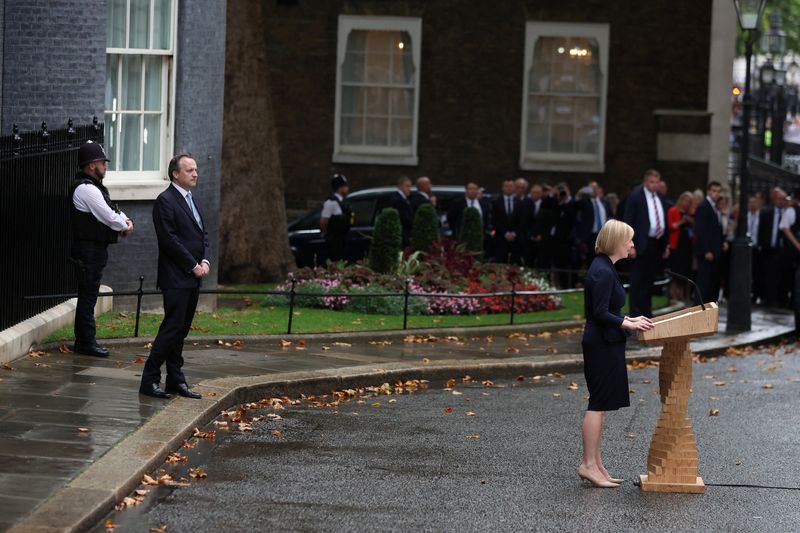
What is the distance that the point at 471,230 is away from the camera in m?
20.7

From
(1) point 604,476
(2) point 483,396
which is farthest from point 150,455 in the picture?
(2) point 483,396

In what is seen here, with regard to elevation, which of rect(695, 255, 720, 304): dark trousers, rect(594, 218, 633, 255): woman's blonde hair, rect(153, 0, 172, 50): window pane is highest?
rect(153, 0, 172, 50): window pane

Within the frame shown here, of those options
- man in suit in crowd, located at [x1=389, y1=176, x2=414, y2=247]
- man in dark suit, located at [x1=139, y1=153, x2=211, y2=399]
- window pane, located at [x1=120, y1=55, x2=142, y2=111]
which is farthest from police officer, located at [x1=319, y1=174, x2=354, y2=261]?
man in dark suit, located at [x1=139, y1=153, x2=211, y2=399]

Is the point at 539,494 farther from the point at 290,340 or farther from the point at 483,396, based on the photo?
the point at 290,340

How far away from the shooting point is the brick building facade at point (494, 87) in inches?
1166

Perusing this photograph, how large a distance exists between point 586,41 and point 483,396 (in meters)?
18.3

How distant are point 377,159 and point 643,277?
45.3ft

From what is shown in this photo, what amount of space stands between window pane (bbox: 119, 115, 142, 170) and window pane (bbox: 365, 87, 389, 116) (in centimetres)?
1403

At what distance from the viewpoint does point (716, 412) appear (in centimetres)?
1191

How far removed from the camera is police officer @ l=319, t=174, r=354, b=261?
69.7 ft

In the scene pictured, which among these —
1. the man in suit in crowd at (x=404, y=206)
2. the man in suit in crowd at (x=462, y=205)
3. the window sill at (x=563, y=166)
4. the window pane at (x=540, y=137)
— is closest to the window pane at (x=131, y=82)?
the man in suit in crowd at (x=404, y=206)

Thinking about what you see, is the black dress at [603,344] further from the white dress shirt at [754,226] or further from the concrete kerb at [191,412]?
the white dress shirt at [754,226]

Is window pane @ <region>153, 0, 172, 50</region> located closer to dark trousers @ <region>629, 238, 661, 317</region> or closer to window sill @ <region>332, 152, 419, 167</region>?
dark trousers @ <region>629, 238, 661, 317</region>

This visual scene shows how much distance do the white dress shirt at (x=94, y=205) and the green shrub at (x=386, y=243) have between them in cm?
652
